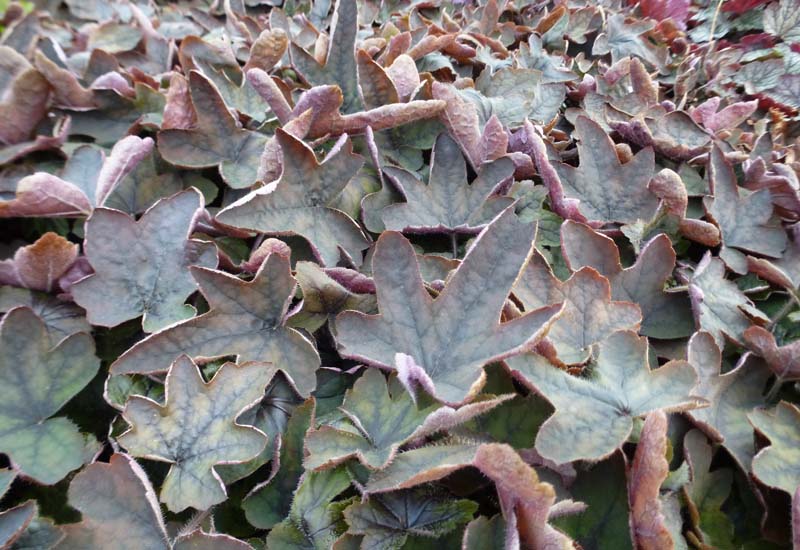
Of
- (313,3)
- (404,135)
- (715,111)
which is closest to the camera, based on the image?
(404,135)

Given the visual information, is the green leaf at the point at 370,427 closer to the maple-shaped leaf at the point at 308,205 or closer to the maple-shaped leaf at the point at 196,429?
the maple-shaped leaf at the point at 196,429

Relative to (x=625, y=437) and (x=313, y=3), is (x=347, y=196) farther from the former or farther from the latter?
(x=313, y=3)

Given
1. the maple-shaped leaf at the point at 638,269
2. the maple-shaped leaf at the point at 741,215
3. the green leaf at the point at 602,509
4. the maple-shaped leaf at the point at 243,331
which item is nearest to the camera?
the green leaf at the point at 602,509

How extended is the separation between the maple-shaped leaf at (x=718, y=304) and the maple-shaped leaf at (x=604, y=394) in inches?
6.4

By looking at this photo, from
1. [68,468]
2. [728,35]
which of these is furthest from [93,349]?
[728,35]

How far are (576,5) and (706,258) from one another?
45.3 inches

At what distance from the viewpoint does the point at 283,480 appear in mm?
676

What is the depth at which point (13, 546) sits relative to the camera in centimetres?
60

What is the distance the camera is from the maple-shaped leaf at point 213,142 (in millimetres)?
944

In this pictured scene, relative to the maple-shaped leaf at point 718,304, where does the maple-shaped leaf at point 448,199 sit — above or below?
above

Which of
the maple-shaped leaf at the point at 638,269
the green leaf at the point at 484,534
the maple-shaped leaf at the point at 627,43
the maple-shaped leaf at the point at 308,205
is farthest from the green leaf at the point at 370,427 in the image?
the maple-shaped leaf at the point at 627,43

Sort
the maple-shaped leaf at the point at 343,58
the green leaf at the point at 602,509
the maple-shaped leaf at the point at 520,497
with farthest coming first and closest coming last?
the maple-shaped leaf at the point at 343,58
the green leaf at the point at 602,509
the maple-shaped leaf at the point at 520,497

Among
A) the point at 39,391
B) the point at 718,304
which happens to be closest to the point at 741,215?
the point at 718,304

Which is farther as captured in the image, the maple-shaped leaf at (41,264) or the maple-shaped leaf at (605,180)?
the maple-shaped leaf at (605,180)
